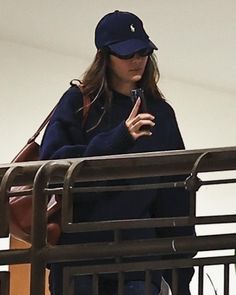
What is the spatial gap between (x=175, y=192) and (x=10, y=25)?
9.02 ft

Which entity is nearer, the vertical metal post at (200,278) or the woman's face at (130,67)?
the vertical metal post at (200,278)

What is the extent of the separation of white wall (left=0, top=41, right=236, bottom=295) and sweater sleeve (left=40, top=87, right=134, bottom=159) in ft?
8.98

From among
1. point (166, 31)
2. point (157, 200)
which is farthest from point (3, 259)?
point (166, 31)

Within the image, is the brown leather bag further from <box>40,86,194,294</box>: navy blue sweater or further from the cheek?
the cheek

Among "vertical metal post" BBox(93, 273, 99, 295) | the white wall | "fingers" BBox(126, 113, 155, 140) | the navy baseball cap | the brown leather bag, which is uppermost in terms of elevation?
the white wall

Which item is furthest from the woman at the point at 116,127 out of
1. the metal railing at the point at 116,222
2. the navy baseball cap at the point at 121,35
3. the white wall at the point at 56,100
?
the white wall at the point at 56,100

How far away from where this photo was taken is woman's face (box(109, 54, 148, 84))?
1693 millimetres

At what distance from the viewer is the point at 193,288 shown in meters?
3.92

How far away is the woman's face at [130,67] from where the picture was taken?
5.56 feet

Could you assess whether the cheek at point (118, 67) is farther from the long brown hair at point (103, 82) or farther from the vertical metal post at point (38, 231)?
the vertical metal post at point (38, 231)

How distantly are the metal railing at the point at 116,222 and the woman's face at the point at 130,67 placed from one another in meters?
0.52

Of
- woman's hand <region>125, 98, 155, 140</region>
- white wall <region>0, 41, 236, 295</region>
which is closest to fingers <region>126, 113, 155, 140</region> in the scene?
woman's hand <region>125, 98, 155, 140</region>

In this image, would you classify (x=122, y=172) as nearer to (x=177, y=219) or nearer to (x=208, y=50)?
(x=177, y=219)

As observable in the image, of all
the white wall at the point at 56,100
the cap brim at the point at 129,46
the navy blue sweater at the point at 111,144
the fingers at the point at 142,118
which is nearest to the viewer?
the fingers at the point at 142,118
